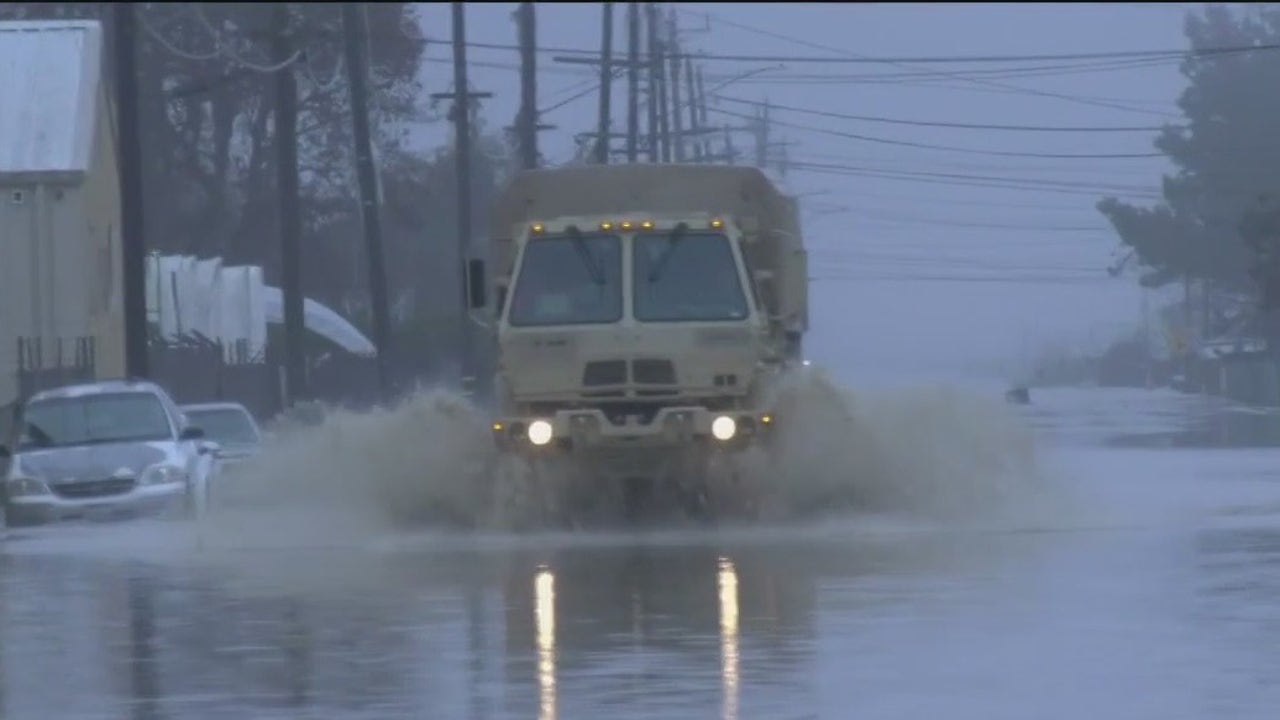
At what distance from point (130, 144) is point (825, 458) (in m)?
11.5

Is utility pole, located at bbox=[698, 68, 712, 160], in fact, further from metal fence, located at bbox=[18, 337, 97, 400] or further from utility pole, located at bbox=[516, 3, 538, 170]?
metal fence, located at bbox=[18, 337, 97, 400]

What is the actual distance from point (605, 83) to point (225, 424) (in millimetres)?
14586

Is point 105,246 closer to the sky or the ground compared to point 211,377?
closer to the sky

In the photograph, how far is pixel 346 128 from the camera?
147ft

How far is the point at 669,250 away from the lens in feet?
70.3

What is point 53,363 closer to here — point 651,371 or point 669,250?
point 669,250

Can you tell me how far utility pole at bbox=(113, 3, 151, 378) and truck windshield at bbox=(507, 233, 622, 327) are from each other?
28.5ft

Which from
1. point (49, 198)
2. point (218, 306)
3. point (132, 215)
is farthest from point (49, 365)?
point (132, 215)

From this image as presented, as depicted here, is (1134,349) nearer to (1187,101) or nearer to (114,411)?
(1187,101)

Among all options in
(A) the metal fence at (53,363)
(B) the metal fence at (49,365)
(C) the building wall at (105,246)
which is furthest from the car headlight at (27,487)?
(C) the building wall at (105,246)

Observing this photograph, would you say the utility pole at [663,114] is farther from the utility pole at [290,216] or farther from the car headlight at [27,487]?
the car headlight at [27,487]

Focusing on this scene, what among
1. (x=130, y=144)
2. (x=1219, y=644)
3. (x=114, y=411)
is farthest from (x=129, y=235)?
(x=1219, y=644)

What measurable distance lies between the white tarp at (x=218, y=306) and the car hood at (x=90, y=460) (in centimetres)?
1800

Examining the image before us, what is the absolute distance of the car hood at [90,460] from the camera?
25.9 meters
